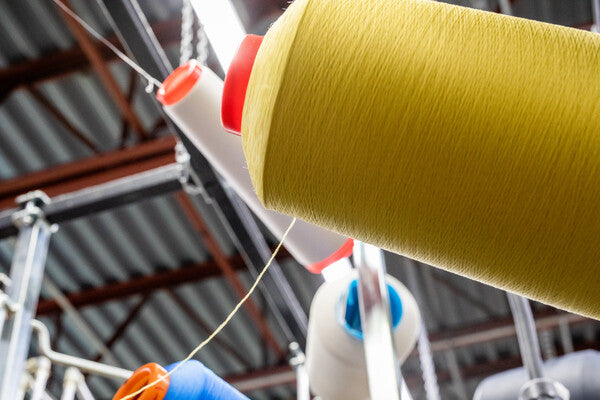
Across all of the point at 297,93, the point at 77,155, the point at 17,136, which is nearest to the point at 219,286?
the point at 77,155

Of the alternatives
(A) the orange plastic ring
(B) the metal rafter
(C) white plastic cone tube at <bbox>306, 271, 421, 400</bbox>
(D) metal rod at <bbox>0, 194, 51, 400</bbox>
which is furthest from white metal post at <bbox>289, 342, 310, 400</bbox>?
(B) the metal rafter

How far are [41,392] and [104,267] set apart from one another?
8.90ft

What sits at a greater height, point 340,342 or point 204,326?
point 204,326

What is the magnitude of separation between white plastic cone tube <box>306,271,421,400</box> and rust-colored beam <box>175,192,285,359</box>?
110 inches

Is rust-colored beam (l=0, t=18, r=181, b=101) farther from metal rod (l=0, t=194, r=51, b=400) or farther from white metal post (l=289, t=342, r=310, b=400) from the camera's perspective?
white metal post (l=289, t=342, r=310, b=400)

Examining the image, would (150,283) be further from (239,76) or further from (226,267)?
(239,76)

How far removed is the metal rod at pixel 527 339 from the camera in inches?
50.1

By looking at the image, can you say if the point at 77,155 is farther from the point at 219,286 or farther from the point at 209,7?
the point at 209,7

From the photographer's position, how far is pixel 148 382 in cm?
67

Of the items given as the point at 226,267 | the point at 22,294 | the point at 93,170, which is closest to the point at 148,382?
the point at 22,294

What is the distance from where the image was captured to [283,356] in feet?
15.1

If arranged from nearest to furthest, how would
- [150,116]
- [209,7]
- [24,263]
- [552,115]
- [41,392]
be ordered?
[552,115]
[209,7]
[41,392]
[24,263]
[150,116]

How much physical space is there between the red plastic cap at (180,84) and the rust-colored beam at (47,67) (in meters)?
2.55

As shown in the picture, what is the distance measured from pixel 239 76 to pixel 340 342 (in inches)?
16.1
